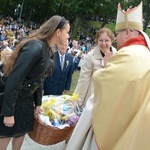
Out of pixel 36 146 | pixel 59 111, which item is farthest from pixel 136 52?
pixel 36 146

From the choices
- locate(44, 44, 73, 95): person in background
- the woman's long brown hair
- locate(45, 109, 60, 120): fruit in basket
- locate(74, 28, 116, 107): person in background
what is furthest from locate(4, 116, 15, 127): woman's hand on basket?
locate(44, 44, 73, 95): person in background

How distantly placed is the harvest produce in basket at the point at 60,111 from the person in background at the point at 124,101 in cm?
72

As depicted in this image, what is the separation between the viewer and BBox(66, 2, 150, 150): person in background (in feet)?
8.03

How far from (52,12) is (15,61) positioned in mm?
44799

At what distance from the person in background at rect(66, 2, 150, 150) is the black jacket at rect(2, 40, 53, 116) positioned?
53 cm

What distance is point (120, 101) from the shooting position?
251 centimetres

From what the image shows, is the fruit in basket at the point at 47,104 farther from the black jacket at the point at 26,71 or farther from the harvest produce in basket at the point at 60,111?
the black jacket at the point at 26,71

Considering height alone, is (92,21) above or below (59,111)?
below

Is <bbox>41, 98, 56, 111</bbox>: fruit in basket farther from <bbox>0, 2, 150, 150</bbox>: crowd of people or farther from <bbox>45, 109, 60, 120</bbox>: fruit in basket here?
<bbox>0, 2, 150, 150</bbox>: crowd of people

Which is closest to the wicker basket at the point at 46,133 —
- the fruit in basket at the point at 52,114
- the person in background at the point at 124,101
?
the fruit in basket at the point at 52,114

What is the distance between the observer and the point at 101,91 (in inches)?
103

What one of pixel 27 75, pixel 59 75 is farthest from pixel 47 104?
pixel 59 75

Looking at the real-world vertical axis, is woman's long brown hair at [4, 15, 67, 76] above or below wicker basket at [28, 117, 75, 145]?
above

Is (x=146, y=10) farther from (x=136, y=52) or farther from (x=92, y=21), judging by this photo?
(x=136, y=52)
